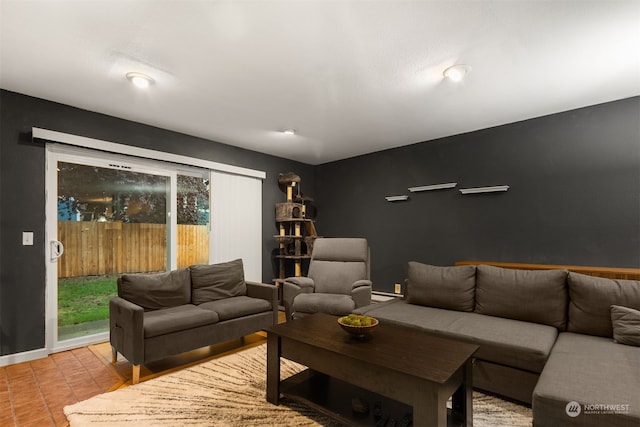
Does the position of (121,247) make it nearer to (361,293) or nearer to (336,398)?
(361,293)

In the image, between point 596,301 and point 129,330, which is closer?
point 596,301

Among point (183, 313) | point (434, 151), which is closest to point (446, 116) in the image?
point (434, 151)

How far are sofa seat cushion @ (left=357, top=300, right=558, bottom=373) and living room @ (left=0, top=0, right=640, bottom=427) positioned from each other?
1.53 meters

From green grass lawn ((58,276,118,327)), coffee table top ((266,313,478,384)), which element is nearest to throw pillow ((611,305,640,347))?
coffee table top ((266,313,478,384))

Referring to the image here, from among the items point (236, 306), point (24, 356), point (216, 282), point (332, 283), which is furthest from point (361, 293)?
point (24, 356)

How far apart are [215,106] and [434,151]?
2.95 meters

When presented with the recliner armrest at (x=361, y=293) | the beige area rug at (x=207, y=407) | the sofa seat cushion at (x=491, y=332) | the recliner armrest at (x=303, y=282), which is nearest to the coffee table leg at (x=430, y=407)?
the beige area rug at (x=207, y=407)

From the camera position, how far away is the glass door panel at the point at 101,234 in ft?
11.0

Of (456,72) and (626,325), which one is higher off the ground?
(456,72)

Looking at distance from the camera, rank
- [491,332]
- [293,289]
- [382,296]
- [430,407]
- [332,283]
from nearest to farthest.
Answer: [430,407], [491,332], [293,289], [332,283], [382,296]

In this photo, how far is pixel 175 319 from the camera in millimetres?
2742

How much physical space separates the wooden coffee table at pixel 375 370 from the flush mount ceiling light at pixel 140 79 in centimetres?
230

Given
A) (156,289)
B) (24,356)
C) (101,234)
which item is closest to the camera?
(24,356)

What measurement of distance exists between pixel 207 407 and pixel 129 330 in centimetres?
95
